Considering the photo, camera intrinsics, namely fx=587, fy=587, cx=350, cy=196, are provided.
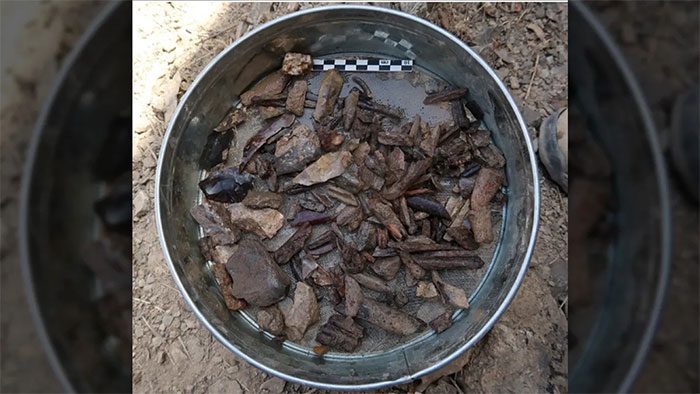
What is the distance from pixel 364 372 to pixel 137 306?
574mm

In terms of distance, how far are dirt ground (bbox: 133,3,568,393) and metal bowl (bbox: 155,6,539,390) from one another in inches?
4.3

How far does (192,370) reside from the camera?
1.39 m

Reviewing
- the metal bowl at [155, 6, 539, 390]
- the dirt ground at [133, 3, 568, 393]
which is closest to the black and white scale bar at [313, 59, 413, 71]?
the metal bowl at [155, 6, 539, 390]

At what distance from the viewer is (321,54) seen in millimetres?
1430
